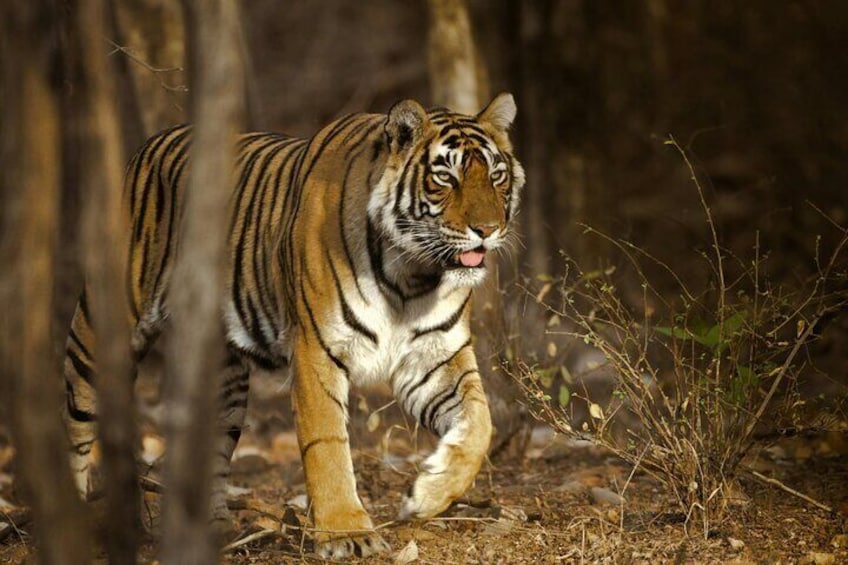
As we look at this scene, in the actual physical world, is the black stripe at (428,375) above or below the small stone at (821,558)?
above

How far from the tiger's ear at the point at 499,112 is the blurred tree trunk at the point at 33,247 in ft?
7.09

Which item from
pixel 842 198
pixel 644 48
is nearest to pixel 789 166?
pixel 842 198

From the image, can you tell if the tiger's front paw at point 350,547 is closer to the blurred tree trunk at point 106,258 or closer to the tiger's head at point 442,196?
the tiger's head at point 442,196

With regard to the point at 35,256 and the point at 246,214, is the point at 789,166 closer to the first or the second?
the point at 246,214

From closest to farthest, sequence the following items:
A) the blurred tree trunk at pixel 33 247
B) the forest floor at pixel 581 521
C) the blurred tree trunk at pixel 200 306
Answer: the blurred tree trunk at pixel 200 306 < the blurred tree trunk at pixel 33 247 < the forest floor at pixel 581 521

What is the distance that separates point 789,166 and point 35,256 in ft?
27.4

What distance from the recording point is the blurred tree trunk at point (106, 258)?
251 cm

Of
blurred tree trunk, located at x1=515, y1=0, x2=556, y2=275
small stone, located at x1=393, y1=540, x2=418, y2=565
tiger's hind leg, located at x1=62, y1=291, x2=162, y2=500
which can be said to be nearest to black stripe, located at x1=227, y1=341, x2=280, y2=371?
tiger's hind leg, located at x1=62, y1=291, x2=162, y2=500

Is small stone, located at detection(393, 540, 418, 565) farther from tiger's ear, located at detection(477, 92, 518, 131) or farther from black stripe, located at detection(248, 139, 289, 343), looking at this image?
tiger's ear, located at detection(477, 92, 518, 131)

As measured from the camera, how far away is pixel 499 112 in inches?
181

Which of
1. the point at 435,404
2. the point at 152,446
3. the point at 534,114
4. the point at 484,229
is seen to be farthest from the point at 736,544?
the point at 534,114

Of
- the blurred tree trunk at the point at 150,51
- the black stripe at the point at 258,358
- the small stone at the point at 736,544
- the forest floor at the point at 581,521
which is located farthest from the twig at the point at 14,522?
the blurred tree trunk at the point at 150,51

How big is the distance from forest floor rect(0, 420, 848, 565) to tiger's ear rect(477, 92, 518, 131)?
1.26 metres

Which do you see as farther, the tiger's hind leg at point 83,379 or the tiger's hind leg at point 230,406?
the tiger's hind leg at point 230,406
